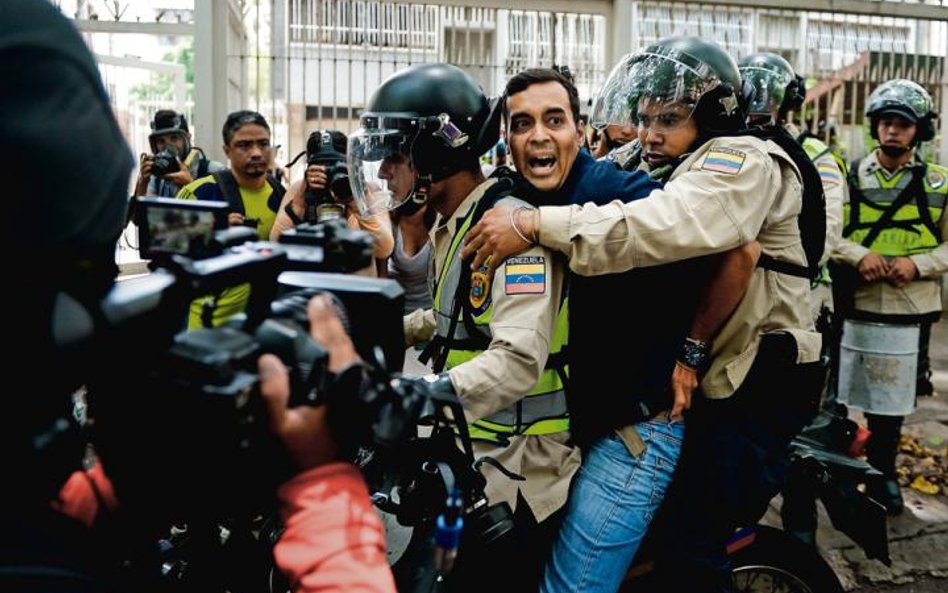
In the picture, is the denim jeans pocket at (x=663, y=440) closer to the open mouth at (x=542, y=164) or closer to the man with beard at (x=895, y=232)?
the open mouth at (x=542, y=164)

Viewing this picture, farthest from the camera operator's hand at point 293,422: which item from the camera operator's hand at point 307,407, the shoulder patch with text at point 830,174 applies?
the shoulder patch with text at point 830,174

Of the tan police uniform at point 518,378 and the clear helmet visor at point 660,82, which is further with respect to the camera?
the clear helmet visor at point 660,82

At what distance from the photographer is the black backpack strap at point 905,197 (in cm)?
455

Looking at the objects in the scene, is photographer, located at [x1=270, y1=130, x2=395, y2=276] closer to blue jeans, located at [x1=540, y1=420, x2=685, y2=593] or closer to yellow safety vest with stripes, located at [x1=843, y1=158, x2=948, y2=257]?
blue jeans, located at [x1=540, y1=420, x2=685, y2=593]

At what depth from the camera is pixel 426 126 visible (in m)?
2.26

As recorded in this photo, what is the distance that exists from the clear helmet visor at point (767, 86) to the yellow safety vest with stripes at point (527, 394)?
2169 millimetres

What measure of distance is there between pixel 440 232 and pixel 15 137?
1.49m

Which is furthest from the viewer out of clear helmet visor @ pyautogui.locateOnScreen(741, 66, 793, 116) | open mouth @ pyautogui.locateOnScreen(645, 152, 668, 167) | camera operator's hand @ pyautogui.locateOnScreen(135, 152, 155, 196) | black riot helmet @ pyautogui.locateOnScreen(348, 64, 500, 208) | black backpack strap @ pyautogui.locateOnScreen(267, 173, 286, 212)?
camera operator's hand @ pyautogui.locateOnScreen(135, 152, 155, 196)

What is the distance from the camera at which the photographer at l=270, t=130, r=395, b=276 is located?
→ 422 centimetres

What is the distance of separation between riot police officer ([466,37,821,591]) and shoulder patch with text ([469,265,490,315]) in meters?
0.04

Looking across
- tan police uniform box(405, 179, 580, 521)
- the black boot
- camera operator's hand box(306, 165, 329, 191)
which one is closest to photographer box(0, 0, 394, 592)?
tan police uniform box(405, 179, 580, 521)

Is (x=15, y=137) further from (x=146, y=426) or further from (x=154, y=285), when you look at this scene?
(x=146, y=426)

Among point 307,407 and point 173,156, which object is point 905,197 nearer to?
point 173,156

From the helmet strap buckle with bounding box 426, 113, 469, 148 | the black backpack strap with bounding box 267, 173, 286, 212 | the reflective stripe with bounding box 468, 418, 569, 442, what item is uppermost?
the helmet strap buckle with bounding box 426, 113, 469, 148
